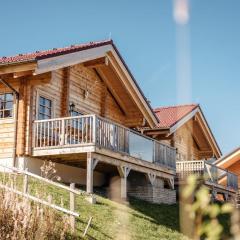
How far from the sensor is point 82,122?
15875mm

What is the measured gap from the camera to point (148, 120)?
23.2 meters

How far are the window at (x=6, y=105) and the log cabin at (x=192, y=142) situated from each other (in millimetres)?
10579

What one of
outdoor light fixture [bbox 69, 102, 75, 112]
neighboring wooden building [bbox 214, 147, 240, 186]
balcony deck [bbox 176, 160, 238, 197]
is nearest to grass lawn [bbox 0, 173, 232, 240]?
outdoor light fixture [bbox 69, 102, 75, 112]

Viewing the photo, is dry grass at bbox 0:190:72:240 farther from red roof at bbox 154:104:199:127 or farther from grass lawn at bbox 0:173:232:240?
red roof at bbox 154:104:199:127

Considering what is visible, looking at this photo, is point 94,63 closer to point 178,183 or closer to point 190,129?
point 178,183

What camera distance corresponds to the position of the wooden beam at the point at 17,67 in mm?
15695

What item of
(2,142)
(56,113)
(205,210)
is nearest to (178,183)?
(56,113)

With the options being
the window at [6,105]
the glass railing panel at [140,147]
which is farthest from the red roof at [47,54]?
the glass railing panel at [140,147]

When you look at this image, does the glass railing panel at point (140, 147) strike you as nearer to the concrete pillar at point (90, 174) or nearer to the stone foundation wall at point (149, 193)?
the stone foundation wall at point (149, 193)

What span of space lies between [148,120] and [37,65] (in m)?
8.74

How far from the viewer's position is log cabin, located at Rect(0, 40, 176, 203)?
638 inches

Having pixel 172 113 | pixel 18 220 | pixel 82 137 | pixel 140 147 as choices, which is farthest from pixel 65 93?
pixel 172 113

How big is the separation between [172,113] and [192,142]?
3802 millimetres

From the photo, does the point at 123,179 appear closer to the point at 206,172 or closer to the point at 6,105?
the point at 6,105
